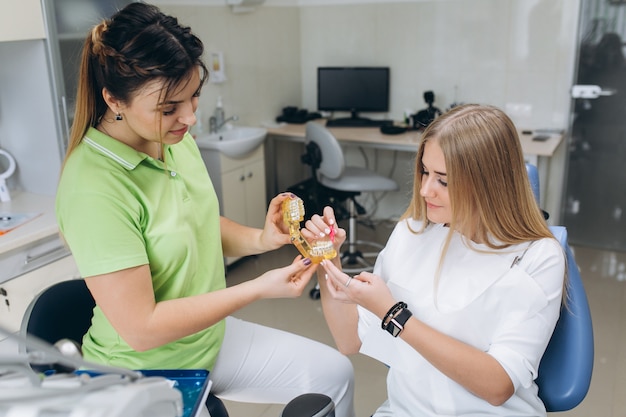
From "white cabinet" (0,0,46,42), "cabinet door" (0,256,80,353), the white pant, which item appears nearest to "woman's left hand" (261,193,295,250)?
the white pant

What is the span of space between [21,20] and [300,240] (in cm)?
142

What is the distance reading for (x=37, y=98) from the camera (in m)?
2.41

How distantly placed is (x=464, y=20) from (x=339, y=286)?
3.19 m

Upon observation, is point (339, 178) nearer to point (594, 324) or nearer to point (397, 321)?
point (594, 324)

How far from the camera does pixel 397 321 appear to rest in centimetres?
120

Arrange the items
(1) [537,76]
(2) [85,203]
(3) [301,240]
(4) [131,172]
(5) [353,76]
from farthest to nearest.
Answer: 1. (5) [353,76]
2. (1) [537,76]
3. (3) [301,240]
4. (4) [131,172]
5. (2) [85,203]

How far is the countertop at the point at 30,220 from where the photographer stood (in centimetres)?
205

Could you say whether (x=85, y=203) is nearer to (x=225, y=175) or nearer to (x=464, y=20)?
(x=225, y=175)

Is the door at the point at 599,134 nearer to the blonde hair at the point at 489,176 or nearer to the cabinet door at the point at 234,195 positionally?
the cabinet door at the point at 234,195

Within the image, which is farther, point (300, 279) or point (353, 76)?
point (353, 76)

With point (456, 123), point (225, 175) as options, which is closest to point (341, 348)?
point (456, 123)

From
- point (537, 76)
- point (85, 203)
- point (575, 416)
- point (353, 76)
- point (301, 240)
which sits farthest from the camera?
point (353, 76)

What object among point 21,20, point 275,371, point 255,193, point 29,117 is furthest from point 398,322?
point 255,193

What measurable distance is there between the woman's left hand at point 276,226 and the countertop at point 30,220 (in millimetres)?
999
